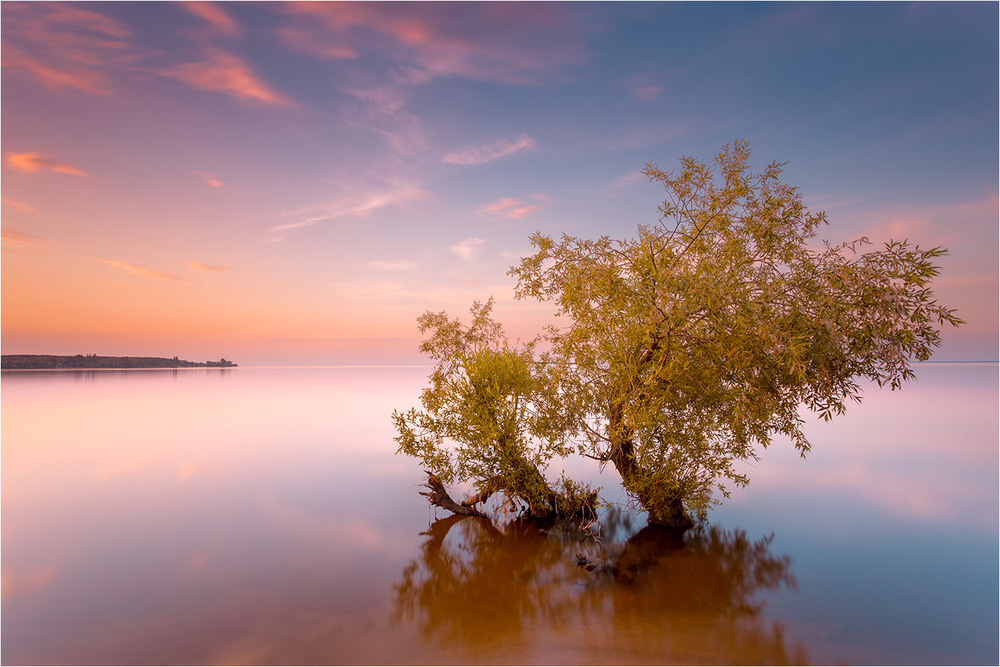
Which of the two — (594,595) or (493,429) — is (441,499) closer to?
(493,429)

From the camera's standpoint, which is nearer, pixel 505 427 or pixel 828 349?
pixel 828 349

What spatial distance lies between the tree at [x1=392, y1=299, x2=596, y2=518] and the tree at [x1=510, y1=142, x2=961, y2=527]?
2.64 feet

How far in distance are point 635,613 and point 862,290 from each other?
8.66 metres

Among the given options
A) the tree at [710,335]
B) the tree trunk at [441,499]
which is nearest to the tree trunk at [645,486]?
the tree at [710,335]

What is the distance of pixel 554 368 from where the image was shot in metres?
15.7

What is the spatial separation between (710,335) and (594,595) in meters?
6.79

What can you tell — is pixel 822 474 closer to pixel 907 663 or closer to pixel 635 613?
pixel 907 663

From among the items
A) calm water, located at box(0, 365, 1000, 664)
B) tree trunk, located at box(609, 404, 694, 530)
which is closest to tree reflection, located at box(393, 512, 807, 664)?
calm water, located at box(0, 365, 1000, 664)

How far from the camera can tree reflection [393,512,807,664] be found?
919cm

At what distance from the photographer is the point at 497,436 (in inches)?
599

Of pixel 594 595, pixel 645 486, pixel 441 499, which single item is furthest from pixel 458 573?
pixel 645 486

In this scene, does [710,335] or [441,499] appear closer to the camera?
[710,335]

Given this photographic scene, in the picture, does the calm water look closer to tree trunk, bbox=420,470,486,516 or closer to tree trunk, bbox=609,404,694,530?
tree trunk, bbox=420,470,486,516

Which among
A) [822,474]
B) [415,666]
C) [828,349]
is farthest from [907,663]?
[822,474]
